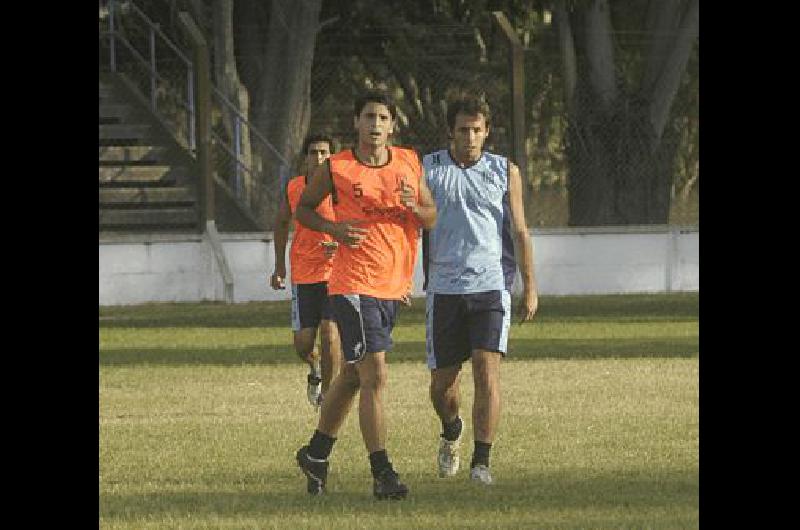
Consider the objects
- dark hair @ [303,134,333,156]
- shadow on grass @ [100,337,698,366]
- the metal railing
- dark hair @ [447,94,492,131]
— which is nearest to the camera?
dark hair @ [447,94,492,131]

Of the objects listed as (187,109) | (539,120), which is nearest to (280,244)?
(187,109)

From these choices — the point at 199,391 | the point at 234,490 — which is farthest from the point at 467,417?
the point at 234,490

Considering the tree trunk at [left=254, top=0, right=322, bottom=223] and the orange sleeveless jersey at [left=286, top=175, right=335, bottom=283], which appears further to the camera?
the tree trunk at [left=254, top=0, right=322, bottom=223]

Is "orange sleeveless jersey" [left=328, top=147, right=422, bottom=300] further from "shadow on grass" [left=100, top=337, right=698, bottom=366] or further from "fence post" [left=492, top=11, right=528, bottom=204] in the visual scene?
"fence post" [left=492, top=11, right=528, bottom=204]

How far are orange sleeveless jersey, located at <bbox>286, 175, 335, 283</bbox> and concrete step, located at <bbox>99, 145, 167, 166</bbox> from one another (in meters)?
17.3

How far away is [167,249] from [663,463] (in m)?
18.0

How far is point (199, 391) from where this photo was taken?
61.7ft

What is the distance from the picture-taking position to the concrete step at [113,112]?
34625mm

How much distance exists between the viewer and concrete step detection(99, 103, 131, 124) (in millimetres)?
34625

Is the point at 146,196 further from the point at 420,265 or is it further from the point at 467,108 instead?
the point at 467,108

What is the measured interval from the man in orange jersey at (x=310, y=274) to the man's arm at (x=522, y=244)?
322cm

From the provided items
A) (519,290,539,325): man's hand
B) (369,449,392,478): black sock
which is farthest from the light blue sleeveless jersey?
(369,449,392,478): black sock
